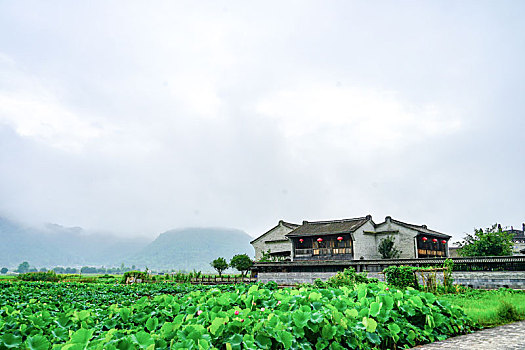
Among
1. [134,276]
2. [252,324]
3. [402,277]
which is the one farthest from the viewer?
[134,276]

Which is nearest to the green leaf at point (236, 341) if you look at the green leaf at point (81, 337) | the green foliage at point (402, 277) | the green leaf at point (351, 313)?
the green leaf at point (81, 337)

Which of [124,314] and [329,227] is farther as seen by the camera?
[329,227]

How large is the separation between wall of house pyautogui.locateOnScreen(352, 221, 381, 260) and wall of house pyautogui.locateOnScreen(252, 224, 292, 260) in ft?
29.3

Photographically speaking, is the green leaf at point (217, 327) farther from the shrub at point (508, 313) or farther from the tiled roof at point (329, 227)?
the tiled roof at point (329, 227)

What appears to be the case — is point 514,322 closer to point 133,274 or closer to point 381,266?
point 381,266

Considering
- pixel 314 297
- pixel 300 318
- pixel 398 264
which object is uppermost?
pixel 398 264

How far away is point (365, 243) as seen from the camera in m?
32.4

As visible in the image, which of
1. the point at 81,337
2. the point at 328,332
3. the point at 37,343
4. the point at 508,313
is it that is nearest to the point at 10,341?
the point at 37,343

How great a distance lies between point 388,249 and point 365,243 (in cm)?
189

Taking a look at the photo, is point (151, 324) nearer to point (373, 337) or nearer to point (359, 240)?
point (373, 337)

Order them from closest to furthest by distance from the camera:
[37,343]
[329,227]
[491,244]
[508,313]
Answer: [37,343], [508,313], [491,244], [329,227]

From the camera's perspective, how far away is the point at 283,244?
1560 inches

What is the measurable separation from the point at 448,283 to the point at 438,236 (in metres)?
19.3

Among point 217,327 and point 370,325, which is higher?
point 217,327
